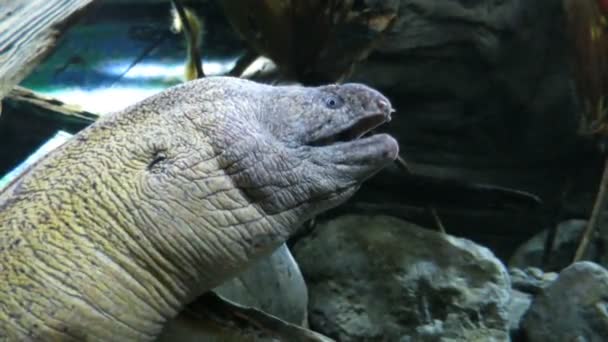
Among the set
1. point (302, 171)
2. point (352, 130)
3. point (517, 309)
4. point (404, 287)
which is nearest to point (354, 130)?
point (352, 130)

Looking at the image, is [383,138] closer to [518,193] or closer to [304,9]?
[304,9]

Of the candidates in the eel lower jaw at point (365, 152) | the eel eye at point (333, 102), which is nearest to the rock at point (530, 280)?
the eel lower jaw at point (365, 152)

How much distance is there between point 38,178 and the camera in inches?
61.7

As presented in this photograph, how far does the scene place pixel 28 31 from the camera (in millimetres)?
2070

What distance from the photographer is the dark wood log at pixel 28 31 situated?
6.63 feet

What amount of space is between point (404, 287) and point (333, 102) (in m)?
0.96

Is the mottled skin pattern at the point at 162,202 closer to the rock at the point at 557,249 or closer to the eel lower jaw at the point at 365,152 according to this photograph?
the eel lower jaw at the point at 365,152

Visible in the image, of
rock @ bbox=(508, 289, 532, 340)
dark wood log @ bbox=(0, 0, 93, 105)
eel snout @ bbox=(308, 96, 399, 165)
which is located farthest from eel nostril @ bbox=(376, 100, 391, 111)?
rock @ bbox=(508, 289, 532, 340)

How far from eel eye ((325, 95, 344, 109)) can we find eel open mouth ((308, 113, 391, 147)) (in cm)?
6

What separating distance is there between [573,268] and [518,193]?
2.44 ft

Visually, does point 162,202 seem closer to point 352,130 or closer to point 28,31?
point 352,130

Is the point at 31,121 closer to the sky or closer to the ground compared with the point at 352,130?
closer to the ground

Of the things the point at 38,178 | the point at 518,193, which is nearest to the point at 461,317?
the point at 518,193

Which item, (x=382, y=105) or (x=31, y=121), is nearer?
(x=382, y=105)
